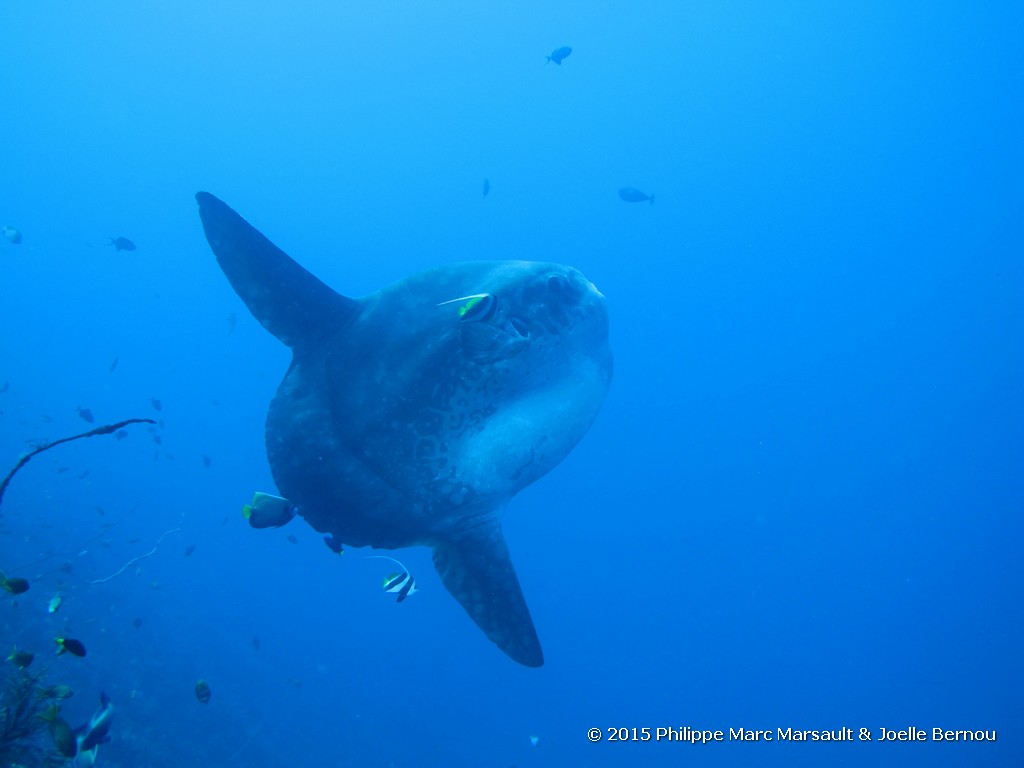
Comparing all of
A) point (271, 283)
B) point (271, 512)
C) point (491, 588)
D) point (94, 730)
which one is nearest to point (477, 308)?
point (271, 283)

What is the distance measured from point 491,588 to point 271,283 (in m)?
2.63

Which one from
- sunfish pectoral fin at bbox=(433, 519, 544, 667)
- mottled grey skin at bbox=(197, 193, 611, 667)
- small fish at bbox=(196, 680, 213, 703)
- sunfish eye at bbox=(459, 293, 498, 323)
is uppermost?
sunfish eye at bbox=(459, 293, 498, 323)

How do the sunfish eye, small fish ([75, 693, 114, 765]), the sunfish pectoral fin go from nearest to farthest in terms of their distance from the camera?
the sunfish eye < the sunfish pectoral fin < small fish ([75, 693, 114, 765])

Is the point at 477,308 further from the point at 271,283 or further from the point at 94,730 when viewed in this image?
the point at 94,730

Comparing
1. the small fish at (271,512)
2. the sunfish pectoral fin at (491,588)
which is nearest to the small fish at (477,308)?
the sunfish pectoral fin at (491,588)

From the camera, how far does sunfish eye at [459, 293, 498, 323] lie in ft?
11.8

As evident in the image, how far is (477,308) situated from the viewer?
3588 mm

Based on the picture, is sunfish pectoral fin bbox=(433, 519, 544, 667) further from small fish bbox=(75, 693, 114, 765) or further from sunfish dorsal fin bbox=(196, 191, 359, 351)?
small fish bbox=(75, 693, 114, 765)

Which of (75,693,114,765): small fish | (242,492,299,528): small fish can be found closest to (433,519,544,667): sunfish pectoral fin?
(242,492,299,528): small fish

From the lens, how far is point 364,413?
3721 mm

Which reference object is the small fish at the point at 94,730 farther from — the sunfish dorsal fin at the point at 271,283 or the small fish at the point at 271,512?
the sunfish dorsal fin at the point at 271,283

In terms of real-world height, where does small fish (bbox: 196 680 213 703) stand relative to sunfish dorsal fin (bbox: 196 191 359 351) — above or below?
below

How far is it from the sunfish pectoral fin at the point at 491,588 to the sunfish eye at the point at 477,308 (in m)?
1.49

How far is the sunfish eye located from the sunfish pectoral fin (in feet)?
4.89
